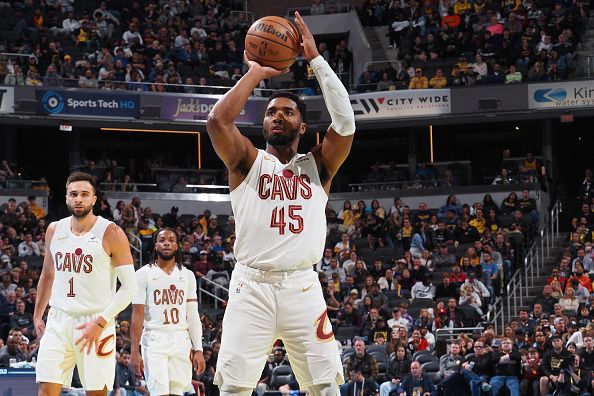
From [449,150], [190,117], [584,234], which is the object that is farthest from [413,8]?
[584,234]

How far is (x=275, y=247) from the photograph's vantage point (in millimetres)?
6465

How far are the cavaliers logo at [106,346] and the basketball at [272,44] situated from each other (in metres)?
3.06

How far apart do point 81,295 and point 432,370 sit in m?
10.8

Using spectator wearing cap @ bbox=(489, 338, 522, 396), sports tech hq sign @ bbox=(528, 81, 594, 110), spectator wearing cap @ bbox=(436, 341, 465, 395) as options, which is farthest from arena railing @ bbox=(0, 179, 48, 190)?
spectator wearing cap @ bbox=(489, 338, 522, 396)

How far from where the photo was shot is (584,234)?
23641 mm

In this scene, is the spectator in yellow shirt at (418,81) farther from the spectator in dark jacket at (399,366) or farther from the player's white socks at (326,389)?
the player's white socks at (326,389)

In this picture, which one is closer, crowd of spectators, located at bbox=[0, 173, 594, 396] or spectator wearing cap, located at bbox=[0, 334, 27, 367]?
spectator wearing cap, located at bbox=[0, 334, 27, 367]

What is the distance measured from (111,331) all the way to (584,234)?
55.8ft

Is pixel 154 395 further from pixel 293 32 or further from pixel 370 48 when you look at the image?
pixel 370 48

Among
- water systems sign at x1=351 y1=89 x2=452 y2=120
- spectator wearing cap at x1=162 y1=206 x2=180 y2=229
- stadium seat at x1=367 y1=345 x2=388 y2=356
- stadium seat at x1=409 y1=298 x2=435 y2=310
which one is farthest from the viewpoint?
water systems sign at x1=351 y1=89 x2=452 y2=120

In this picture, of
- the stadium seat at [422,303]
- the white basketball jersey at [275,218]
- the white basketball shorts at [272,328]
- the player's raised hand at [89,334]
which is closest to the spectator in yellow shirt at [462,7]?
the stadium seat at [422,303]

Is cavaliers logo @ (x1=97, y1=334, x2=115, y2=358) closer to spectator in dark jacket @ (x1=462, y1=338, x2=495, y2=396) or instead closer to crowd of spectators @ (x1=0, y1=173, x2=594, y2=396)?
crowd of spectators @ (x1=0, y1=173, x2=594, y2=396)

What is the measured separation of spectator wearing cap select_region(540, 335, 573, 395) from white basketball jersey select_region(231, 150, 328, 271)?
1126 centimetres

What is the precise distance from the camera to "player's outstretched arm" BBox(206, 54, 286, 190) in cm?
630
